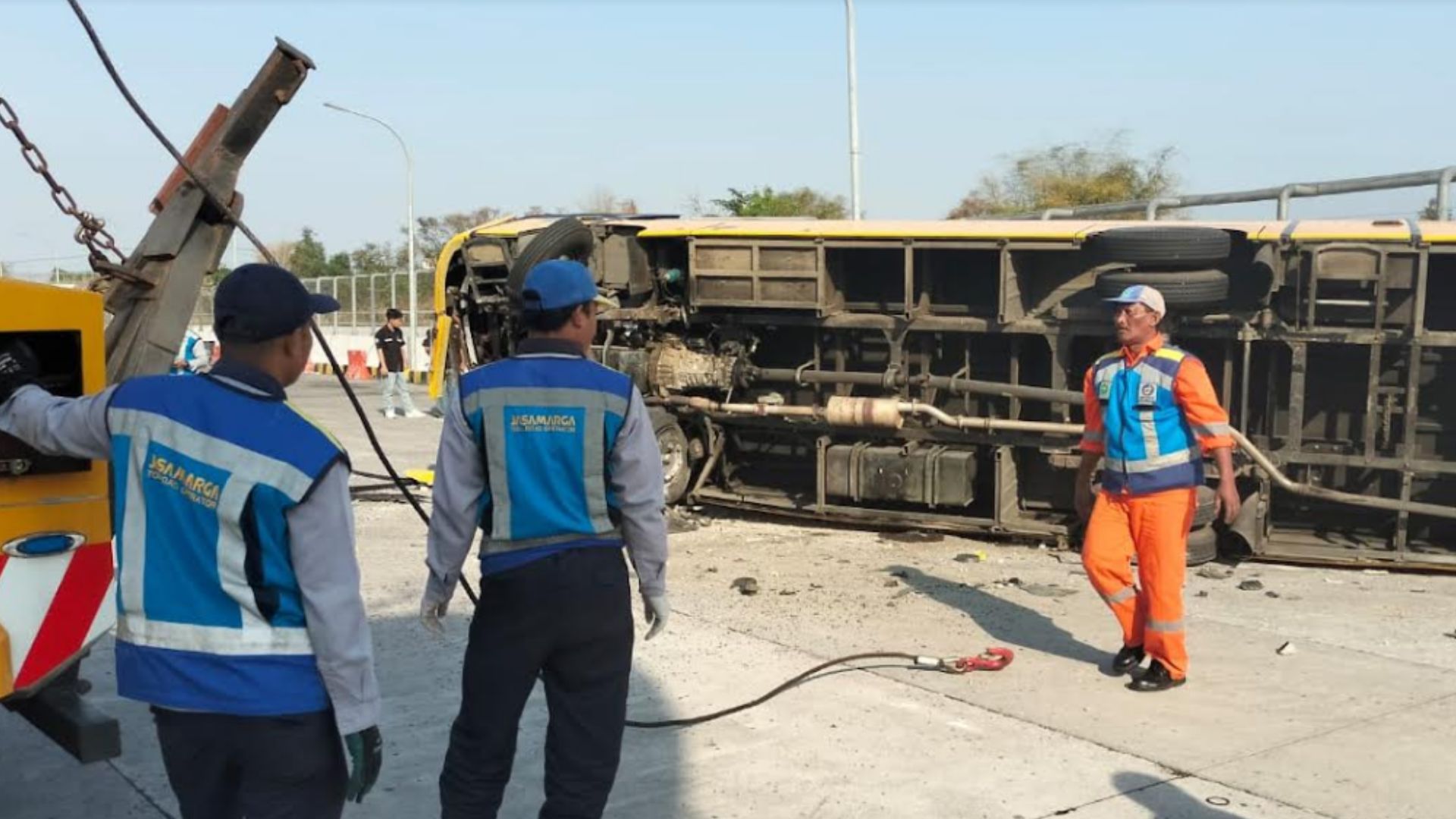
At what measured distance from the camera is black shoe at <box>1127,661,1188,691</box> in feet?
19.3

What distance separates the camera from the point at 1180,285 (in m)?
8.41

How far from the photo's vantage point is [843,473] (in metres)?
9.91

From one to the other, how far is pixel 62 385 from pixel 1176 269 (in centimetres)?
692

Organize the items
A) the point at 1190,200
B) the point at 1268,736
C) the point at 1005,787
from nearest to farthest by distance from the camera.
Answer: the point at 1005,787, the point at 1268,736, the point at 1190,200

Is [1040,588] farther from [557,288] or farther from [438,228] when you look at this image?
[438,228]

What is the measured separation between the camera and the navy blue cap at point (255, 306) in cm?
279

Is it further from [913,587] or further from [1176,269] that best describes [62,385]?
[1176,269]

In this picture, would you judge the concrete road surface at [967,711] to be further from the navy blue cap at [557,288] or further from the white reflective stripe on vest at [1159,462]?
the navy blue cap at [557,288]

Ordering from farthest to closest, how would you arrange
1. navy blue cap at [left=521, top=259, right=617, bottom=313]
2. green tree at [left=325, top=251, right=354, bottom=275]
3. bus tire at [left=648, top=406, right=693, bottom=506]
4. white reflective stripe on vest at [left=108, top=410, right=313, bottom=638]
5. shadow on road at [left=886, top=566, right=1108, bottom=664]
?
green tree at [left=325, top=251, right=354, bottom=275] → bus tire at [left=648, top=406, right=693, bottom=506] → shadow on road at [left=886, top=566, right=1108, bottom=664] → navy blue cap at [left=521, top=259, right=617, bottom=313] → white reflective stripe on vest at [left=108, top=410, right=313, bottom=638]

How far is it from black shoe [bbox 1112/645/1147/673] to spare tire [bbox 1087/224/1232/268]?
3200mm

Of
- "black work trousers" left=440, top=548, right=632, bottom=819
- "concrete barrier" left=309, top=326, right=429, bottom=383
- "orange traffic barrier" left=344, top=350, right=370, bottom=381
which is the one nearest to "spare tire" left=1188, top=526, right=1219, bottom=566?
"black work trousers" left=440, top=548, right=632, bottom=819

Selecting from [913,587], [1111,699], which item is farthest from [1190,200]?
[1111,699]

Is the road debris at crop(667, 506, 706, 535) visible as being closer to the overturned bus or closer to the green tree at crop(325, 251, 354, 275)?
the overturned bus

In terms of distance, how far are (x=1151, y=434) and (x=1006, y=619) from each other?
173 centimetres
